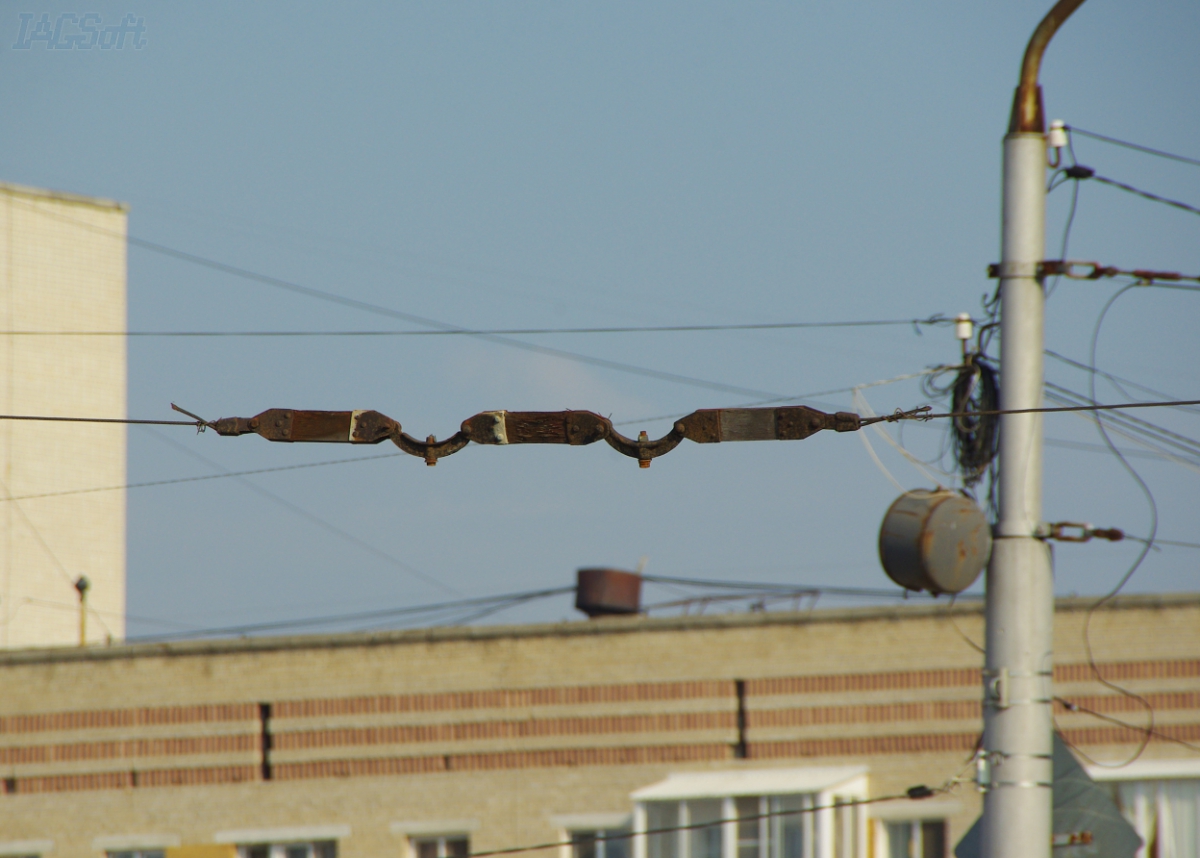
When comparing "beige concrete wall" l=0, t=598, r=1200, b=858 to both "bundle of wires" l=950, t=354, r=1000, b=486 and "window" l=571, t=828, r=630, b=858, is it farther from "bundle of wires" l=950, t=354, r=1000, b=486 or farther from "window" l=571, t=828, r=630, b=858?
"bundle of wires" l=950, t=354, r=1000, b=486

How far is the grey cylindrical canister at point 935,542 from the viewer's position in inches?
417

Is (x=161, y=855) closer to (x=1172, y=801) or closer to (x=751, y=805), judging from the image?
(x=751, y=805)

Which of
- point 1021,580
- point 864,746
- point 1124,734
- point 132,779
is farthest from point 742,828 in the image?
point 1021,580

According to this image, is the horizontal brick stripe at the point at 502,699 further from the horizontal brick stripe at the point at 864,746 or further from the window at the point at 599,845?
the window at the point at 599,845

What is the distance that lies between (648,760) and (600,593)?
2606 millimetres

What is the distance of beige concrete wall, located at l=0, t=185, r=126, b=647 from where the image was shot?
29.6 metres

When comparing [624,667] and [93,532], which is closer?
[624,667]

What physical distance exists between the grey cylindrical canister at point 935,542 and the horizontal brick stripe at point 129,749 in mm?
12908

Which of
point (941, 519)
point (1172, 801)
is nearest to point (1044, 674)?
point (941, 519)

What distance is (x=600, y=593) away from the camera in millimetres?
22047

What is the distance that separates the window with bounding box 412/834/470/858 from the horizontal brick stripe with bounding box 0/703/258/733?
2870 mm

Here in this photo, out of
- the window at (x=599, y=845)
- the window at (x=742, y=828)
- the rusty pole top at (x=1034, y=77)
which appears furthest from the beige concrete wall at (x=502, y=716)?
the rusty pole top at (x=1034, y=77)

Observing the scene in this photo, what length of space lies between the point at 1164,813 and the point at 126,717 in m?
13.6

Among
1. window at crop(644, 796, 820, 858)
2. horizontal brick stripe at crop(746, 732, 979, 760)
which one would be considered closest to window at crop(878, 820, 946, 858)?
window at crop(644, 796, 820, 858)
